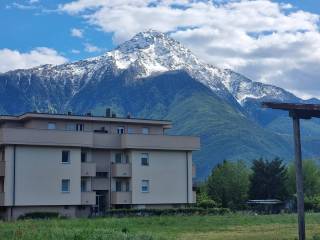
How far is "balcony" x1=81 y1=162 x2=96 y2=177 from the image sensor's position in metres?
64.7

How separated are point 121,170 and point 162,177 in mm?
4833

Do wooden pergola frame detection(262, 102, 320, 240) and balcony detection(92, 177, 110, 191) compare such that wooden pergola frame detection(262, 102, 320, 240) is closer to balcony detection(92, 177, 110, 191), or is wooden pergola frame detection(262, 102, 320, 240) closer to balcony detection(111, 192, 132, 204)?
balcony detection(111, 192, 132, 204)

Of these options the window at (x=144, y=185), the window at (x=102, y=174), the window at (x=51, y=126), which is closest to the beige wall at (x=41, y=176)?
the window at (x=51, y=126)

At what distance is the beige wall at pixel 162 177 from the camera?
67.8 metres

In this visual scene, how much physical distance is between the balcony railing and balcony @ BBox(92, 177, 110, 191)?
3430 mm

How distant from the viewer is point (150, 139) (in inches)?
2680

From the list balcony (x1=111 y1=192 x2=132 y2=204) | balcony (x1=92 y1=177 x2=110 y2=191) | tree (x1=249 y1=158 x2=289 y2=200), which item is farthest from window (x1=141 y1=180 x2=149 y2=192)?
tree (x1=249 y1=158 x2=289 y2=200)

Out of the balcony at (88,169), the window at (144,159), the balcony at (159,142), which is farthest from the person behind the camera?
the window at (144,159)

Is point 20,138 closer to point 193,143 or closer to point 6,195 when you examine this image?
point 6,195

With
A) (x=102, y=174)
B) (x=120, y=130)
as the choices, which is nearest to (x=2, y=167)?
(x=102, y=174)

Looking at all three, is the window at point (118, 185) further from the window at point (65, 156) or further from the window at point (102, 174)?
the window at point (65, 156)

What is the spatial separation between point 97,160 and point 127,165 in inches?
121

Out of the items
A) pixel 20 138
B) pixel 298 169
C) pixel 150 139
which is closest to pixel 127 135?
pixel 150 139

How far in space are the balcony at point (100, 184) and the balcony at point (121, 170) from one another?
3.49 feet
